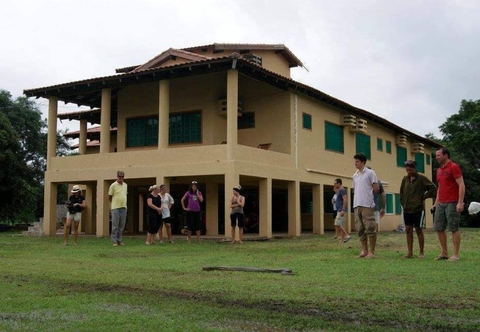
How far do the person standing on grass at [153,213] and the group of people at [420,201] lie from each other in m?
6.56

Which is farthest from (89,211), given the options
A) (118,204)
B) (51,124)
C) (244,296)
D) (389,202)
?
(244,296)

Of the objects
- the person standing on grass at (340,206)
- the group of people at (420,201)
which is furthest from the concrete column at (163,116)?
the group of people at (420,201)

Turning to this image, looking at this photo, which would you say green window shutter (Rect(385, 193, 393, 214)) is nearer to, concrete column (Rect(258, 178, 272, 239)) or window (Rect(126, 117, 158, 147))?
concrete column (Rect(258, 178, 272, 239))

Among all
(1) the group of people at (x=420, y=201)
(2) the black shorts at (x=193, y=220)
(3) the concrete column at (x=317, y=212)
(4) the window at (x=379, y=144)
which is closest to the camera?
(1) the group of people at (x=420, y=201)

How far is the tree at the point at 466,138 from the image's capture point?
46.1m

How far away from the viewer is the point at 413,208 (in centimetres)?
998

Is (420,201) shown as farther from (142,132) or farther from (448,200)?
(142,132)

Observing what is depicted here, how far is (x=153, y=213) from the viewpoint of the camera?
15438 mm

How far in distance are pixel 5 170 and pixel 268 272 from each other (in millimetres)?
25276

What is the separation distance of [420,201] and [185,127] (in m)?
13.1

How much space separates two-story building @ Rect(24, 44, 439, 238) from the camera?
18859mm

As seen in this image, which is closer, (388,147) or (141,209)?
(141,209)

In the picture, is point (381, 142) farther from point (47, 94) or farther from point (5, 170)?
point (5, 170)

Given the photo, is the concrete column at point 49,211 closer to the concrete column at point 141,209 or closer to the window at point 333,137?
the concrete column at point 141,209
